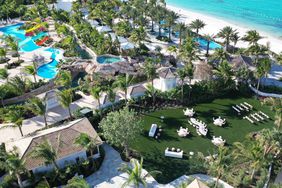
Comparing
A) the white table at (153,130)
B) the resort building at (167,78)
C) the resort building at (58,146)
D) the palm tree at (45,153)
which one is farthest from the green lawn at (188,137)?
the palm tree at (45,153)

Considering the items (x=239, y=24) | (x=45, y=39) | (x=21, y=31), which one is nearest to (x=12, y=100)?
(x=45, y=39)

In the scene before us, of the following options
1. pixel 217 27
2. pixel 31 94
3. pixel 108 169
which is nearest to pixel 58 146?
pixel 108 169

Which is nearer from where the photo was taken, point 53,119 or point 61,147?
point 61,147

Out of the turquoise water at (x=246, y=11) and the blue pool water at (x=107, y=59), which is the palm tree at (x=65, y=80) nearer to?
the blue pool water at (x=107, y=59)

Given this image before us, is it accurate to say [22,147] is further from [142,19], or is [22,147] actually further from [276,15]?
[276,15]

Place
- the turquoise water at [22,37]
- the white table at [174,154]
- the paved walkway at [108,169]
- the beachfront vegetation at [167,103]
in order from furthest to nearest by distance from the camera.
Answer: the turquoise water at [22,37], the white table at [174,154], the paved walkway at [108,169], the beachfront vegetation at [167,103]

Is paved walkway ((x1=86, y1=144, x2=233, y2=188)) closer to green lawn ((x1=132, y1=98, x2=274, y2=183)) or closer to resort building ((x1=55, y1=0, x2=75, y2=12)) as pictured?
green lawn ((x1=132, y1=98, x2=274, y2=183))
